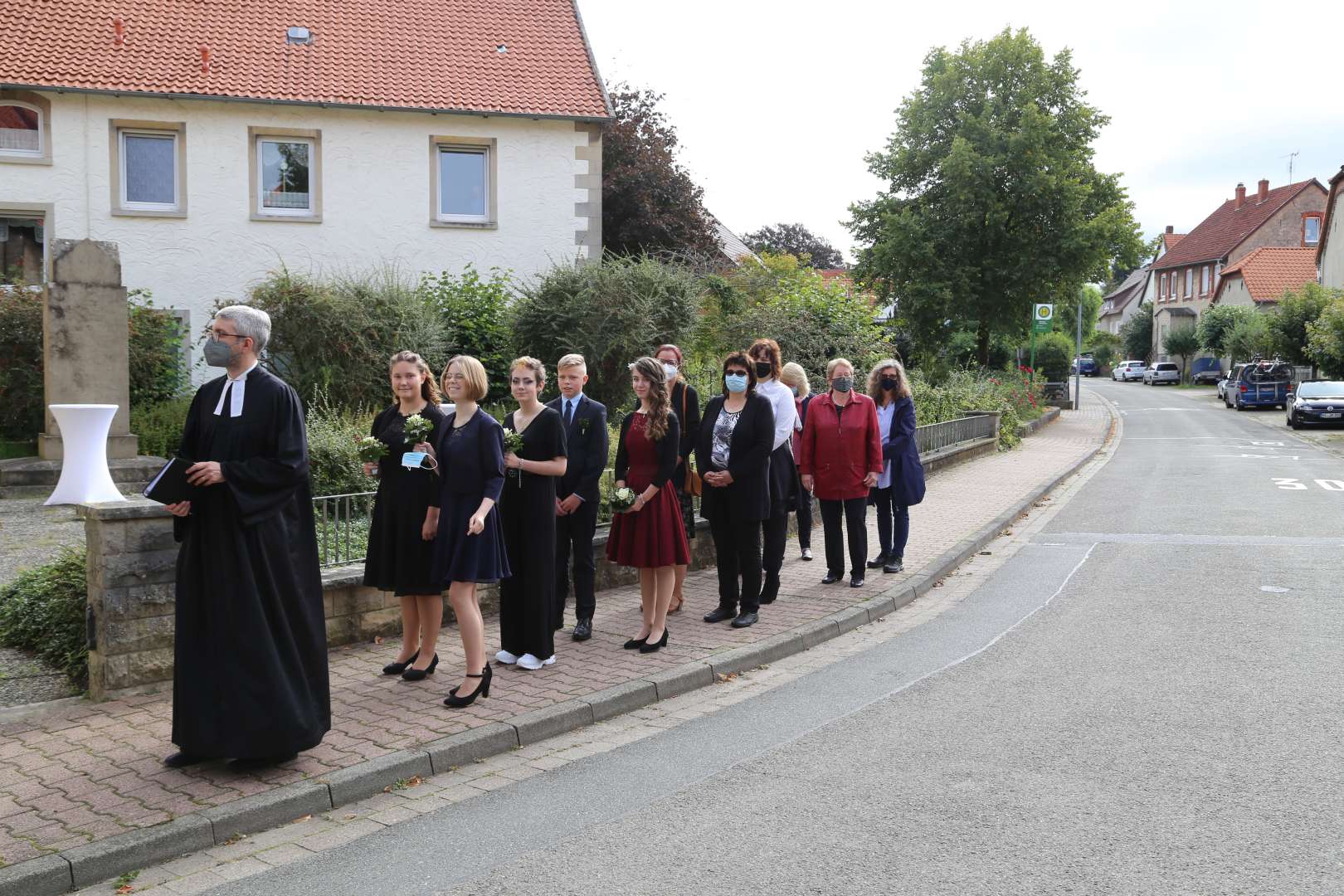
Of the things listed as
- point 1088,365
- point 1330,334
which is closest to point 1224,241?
point 1088,365

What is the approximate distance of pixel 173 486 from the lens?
15.6 ft

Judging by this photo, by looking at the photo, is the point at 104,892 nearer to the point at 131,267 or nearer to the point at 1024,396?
the point at 131,267

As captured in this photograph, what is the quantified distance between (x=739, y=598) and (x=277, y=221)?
15.6 m

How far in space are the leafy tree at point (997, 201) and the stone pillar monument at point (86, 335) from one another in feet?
86.3

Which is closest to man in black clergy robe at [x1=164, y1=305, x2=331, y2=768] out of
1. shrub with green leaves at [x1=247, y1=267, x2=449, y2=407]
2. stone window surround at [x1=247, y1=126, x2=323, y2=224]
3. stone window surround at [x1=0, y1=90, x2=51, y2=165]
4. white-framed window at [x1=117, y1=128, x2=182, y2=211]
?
shrub with green leaves at [x1=247, y1=267, x2=449, y2=407]

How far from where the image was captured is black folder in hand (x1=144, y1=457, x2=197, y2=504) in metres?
4.76

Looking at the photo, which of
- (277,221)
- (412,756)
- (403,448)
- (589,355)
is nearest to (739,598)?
(403,448)

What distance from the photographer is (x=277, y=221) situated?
20703mm

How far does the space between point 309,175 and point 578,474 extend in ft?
52.9

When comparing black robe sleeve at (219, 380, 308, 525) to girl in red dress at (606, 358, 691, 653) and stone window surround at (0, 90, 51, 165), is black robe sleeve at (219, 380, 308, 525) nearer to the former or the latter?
girl in red dress at (606, 358, 691, 653)

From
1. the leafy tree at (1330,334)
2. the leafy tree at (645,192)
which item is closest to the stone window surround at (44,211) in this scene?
the leafy tree at (645,192)

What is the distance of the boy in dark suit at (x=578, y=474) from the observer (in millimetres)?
7133

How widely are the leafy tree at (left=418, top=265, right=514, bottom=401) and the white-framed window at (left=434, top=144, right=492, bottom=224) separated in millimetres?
2428

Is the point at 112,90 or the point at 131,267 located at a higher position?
the point at 112,90
